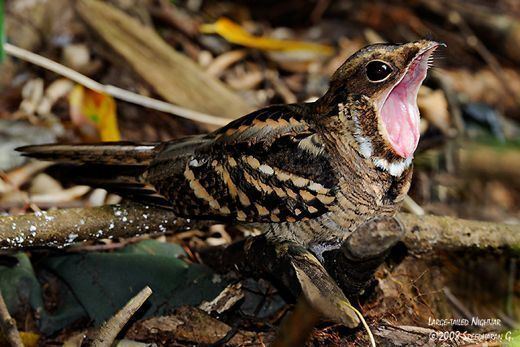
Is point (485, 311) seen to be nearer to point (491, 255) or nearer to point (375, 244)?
point (491, 255)

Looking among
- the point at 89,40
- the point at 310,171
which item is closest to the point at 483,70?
the point at 89,40

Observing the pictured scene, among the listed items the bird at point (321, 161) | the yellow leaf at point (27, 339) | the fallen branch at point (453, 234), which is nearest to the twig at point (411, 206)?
the fallen branch at point (453, 234)

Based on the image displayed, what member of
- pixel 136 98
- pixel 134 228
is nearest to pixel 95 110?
pixel 136 98

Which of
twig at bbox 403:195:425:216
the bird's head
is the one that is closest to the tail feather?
the bird's head

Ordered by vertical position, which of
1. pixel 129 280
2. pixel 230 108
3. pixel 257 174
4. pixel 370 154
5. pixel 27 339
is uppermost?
pixel 370 154

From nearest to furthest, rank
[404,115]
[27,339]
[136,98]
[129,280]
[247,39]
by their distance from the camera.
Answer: [404,115], [27,339], [129,280], [136,98], [247,39]

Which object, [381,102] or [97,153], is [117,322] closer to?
[97,153]

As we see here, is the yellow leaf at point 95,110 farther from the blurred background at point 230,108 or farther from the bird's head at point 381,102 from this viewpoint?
the bird's head at point 381,102
